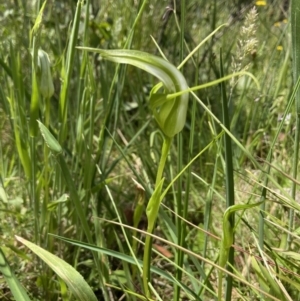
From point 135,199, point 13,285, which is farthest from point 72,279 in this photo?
point 135,199

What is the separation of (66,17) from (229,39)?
0.64 m

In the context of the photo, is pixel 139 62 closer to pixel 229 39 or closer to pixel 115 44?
pixel 115 44

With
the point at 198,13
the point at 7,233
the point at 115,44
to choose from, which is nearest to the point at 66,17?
the point at 115,44

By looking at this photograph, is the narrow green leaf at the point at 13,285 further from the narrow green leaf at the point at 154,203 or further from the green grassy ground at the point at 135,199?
the narrow green leaf at the point at 154,203

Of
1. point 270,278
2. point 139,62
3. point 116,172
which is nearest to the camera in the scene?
point 139,62

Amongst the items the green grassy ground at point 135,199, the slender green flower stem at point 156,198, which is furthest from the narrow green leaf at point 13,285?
the slender green flower stem at point 156,198

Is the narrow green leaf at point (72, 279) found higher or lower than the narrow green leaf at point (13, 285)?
higher

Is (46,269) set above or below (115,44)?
below

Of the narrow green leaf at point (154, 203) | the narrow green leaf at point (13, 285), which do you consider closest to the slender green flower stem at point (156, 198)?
the narrow green leaf at point (154, 203)

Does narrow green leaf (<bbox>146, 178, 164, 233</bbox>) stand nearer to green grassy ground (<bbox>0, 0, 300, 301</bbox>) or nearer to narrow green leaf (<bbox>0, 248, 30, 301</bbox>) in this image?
green grassy ground (<bbox>0, 0, 300, 301</bbox>)

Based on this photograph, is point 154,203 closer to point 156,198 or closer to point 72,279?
point 156,198

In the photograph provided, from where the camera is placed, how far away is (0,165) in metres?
0.90

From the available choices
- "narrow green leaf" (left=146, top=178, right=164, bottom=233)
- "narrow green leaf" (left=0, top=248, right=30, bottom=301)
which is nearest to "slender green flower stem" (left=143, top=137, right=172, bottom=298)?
"narrow green leaf" (left=146, top=178, right=164, bottom=233)

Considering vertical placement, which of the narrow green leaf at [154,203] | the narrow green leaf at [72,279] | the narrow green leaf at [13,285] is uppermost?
the narrow green leaf at [154,203]
